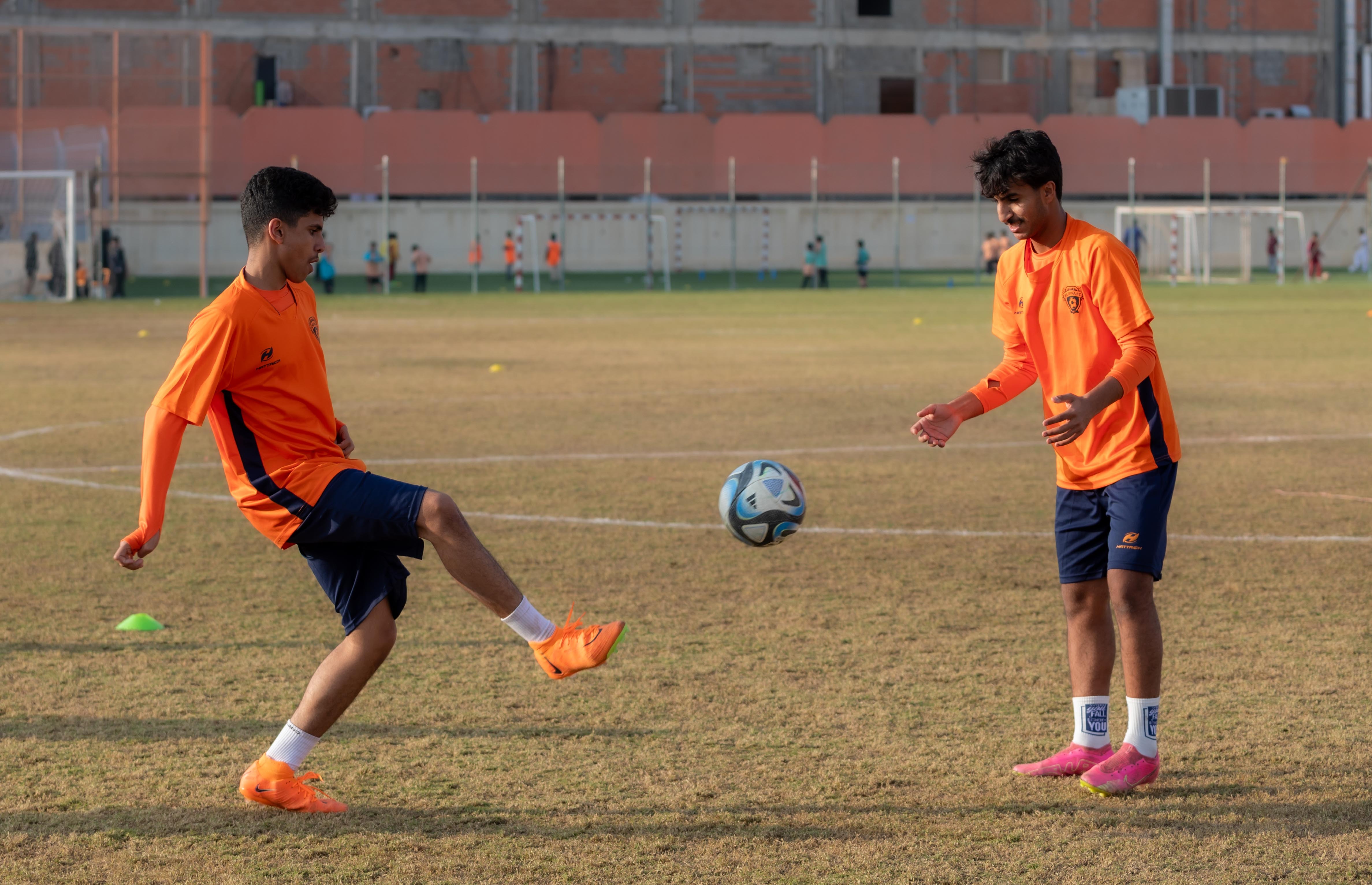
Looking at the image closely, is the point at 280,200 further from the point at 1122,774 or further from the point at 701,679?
the point at 1122,774

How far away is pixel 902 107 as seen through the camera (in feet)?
188

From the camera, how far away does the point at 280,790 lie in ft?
14.6

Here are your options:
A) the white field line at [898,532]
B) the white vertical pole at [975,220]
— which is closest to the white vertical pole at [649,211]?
the white vertical pole at [975,220]

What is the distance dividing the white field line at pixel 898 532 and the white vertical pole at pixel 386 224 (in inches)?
1237

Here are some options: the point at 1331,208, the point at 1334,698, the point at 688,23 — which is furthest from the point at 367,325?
the point at 1331,208

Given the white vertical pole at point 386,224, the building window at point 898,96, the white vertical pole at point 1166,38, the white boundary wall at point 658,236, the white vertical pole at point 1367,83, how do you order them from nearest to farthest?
the white vertical pole at point 386,224
the white boundary wall at point 658,236
the building window at point 898,96
the white vertical pole at point 1166,38
the white vertical pole at point 1367,83

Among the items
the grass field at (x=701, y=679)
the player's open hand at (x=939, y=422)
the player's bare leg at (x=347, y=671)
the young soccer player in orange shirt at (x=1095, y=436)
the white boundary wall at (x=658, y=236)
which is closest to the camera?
the grass field at (x=701, y=679)

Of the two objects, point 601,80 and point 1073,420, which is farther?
point 601,80

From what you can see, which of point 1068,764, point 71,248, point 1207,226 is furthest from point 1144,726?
point 1207,226

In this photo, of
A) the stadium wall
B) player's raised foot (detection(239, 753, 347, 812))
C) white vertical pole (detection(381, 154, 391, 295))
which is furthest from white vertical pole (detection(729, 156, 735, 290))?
player's raised foot (detection(239, 753, 347, 812))

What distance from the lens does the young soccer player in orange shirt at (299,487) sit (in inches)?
170

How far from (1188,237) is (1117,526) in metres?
44.8

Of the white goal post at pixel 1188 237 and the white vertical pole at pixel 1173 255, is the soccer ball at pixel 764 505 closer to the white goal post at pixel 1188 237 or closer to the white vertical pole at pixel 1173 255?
the white goal post at pixel 1188 237

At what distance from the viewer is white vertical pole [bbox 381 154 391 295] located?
40750 mm
